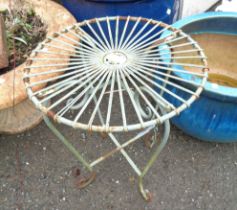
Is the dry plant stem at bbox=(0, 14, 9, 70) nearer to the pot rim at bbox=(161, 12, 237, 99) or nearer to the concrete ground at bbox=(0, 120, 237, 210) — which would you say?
the concrete ground at bbox=(0, 120, 237, 210)

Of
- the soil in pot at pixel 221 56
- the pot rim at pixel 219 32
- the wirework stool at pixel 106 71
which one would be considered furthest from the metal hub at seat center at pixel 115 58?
the soil in pot at pixel 221 56

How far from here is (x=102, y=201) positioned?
2.12 meters

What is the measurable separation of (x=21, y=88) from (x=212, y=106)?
1.10 m

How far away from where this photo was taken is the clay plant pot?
67.3 inches

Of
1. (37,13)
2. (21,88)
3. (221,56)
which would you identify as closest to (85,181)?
(21,88)

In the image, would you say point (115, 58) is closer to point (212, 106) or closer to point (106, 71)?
point (106, 71)

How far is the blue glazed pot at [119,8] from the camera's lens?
7.38 ft

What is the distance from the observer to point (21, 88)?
173cm

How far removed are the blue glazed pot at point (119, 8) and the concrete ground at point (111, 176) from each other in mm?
901

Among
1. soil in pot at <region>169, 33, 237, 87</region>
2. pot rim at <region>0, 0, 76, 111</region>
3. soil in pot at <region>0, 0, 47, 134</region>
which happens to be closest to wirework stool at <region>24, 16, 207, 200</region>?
pot rim at <region>0, 0, 76, 111</region>

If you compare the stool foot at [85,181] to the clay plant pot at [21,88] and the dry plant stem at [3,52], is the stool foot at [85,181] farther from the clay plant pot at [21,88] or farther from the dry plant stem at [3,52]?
the dry plant stem at [3,52]

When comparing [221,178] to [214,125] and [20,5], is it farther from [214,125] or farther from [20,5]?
[20,5]

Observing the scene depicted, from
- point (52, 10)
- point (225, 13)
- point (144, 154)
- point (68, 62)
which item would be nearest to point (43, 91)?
point (68, 62)

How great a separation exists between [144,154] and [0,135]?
1.11 m
